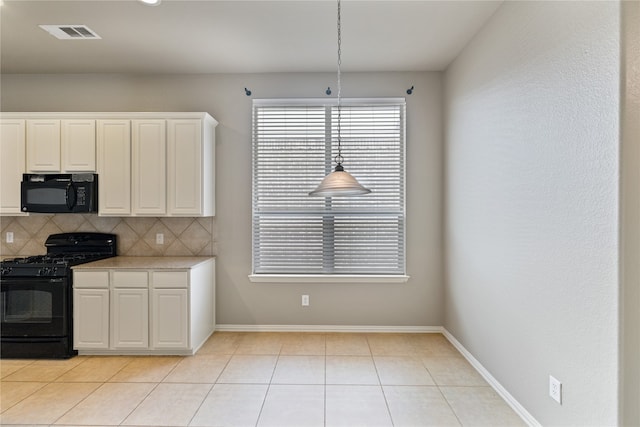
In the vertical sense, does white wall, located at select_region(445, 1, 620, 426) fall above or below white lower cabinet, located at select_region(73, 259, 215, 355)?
above

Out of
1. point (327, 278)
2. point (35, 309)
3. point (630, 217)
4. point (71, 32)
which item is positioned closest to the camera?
point (630, 217)

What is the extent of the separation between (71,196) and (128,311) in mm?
1367

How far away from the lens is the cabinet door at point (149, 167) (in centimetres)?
339

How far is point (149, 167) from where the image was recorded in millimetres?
3402

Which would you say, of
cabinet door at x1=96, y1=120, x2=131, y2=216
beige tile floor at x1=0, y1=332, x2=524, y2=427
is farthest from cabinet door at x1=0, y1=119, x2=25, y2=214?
beige tile floor at x1=0, y1=332, x2=524, y2=427

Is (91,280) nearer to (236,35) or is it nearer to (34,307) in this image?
(34,307)

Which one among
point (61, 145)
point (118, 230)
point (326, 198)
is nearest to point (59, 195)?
point (61, 145)

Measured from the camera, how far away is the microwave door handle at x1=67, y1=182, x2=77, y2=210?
11.0ft

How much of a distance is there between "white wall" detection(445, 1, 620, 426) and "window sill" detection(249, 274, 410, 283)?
82 cm

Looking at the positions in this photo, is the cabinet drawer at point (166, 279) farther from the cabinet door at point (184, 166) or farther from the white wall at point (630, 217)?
the white wall at point (630, 217)

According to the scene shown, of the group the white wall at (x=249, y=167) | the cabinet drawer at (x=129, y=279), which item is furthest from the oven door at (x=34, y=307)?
the white wall at (x=249, y=167)

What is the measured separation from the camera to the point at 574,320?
172cm

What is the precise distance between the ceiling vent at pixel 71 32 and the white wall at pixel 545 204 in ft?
11.3

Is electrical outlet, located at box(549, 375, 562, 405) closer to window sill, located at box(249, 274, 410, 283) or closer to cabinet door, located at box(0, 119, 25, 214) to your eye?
window sill, located at box(249, 274, 410, 283)
